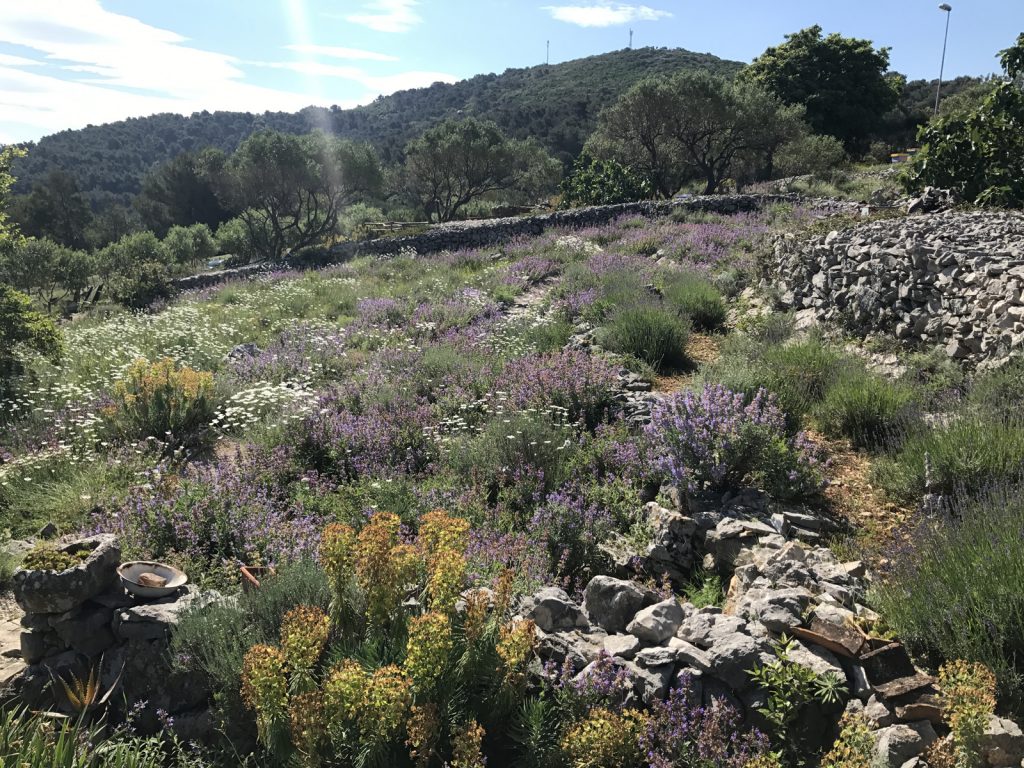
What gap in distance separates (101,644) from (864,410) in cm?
651

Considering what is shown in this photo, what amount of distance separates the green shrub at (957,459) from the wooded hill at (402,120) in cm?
6276

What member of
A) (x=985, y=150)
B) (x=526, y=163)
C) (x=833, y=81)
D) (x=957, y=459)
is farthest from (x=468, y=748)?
(x=833, y=81)

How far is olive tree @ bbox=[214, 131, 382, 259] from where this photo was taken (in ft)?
103

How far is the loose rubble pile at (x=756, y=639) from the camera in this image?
2.74m

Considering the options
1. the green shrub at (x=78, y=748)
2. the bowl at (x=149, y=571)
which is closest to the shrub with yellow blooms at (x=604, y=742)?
the green shrub at (x=78, y=748)

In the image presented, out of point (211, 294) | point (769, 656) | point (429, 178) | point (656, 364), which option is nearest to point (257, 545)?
point (769, 656)

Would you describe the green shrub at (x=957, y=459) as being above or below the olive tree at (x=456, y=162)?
below

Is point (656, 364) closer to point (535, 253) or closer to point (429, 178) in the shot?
point (535, 253)

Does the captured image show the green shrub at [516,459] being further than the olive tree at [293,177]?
No

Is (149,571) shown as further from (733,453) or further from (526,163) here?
(526,163)

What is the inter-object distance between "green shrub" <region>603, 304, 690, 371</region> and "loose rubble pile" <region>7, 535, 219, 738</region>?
241 inches

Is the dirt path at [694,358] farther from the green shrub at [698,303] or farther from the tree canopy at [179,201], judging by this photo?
the tree canopy at [179,201]

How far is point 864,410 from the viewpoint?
596cm

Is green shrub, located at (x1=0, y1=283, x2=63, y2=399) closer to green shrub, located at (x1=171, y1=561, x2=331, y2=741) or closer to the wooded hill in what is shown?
green shrub, located at (x1=171, y1=561, x2=331, y2=741)
